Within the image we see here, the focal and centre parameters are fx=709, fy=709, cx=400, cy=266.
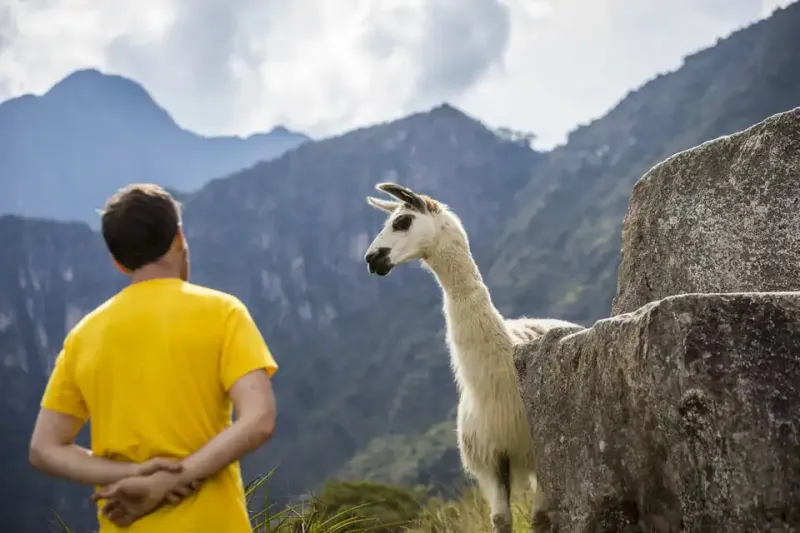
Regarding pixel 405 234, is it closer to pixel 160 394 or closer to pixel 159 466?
pixel 160 394

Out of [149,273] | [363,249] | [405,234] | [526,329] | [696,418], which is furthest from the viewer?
[363,249]

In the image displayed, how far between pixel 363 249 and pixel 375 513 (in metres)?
146

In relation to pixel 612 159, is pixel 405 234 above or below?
below

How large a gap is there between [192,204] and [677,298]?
17430cm

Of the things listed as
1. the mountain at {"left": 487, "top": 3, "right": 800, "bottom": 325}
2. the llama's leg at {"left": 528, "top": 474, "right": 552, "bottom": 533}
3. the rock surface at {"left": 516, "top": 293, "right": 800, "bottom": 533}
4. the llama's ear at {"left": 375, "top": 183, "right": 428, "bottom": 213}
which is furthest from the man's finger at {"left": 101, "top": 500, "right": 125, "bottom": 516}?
the mountain at {"left": 487, "top": 3, "right": 800, "bottom": 325}

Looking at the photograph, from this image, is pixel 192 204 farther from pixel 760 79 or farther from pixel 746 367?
pixel 746 367

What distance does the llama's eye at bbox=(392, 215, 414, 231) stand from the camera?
19.2 ft

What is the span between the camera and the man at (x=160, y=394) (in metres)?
2.21

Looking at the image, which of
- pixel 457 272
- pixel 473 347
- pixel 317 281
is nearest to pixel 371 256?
pixel 457 272

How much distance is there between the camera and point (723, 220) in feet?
13.5

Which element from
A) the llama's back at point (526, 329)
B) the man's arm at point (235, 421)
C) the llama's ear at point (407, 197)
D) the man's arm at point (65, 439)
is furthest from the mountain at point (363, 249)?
the man's arm at point (235, 421)

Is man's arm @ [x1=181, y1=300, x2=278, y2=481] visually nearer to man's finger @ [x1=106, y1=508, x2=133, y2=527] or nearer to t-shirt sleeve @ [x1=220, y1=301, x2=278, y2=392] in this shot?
t-shirt sleeve @ [x1=220, y1=301, x2=278, y2=392]

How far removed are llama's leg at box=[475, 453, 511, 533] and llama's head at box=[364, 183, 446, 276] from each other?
1.74m

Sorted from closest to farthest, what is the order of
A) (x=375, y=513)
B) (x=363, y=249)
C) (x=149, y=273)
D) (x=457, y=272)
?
(x=149, y=273), (x=457, y=272), (x=375, y=513), (x=363, y=249)
